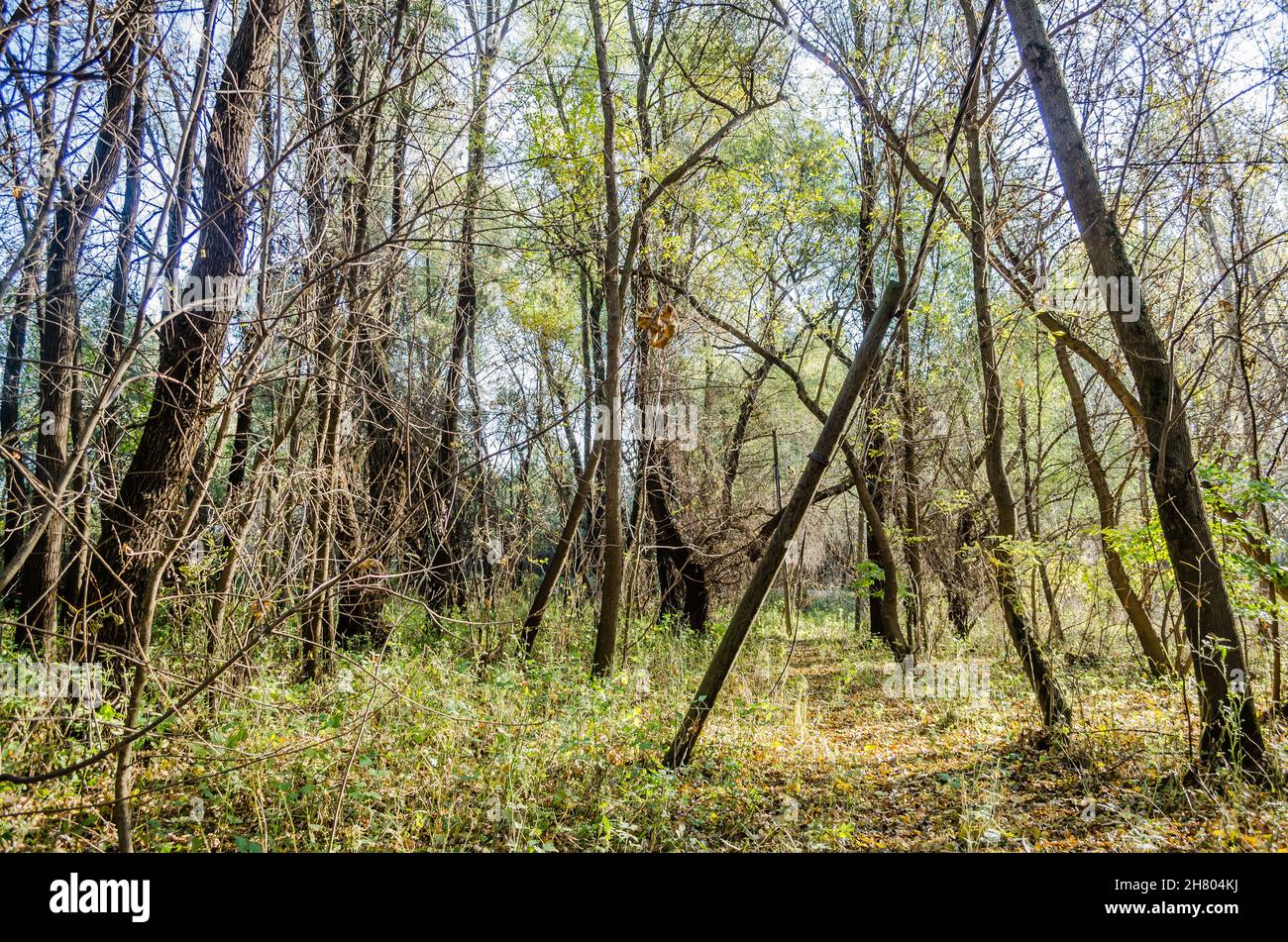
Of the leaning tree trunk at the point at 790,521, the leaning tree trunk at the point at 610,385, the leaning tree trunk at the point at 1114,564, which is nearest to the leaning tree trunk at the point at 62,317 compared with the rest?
the leaning tree trunk at the point at 790,521

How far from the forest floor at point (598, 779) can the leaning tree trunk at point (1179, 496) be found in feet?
0.65

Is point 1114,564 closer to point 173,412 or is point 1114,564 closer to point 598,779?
point 598,779

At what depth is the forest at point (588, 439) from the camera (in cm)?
295

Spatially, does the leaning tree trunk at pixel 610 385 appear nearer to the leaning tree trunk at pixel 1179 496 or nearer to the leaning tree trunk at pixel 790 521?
the leaning tree trunk at pixel 790 521

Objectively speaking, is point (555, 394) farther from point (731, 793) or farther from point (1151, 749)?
point (1151, 749)

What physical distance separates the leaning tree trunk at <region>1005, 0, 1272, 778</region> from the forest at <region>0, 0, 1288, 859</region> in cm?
2

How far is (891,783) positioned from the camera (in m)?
4.23

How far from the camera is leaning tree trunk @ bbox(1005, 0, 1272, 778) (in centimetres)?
349

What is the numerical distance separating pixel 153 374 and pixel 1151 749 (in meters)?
5.53

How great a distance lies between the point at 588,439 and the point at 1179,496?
22.0 feet

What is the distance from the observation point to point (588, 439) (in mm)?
9164

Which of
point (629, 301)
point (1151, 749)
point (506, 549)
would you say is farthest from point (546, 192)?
point (1151, 749)

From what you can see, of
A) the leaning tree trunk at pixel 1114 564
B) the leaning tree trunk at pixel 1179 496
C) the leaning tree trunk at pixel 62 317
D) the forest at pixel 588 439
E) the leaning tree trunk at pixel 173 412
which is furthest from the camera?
the leaning tree trunk at pixel 1114 564

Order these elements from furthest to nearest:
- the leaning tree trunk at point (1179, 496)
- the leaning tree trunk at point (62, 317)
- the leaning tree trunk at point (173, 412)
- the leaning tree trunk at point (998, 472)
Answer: the leaning tree trunk at point (998, 472) → the leaning tree trunk at point (173, 412) → the leaning tree trunk at point (1179, 496) → the leaning tree trunk at point (62, 317)
